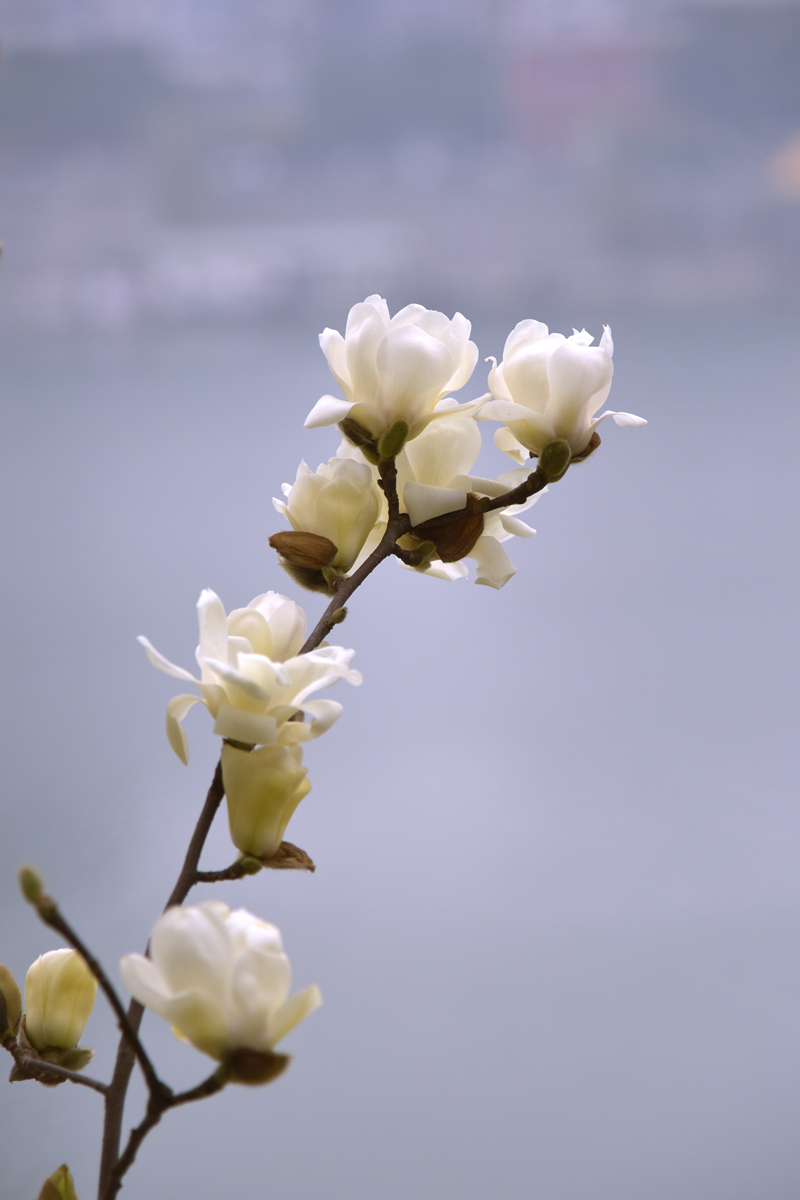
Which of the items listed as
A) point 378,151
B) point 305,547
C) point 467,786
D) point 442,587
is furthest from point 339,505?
point 378,151

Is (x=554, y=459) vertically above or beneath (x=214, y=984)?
above

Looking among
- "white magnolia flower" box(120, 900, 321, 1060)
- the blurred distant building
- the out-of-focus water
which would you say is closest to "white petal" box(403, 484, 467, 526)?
"white magnolia flower" box(120, 900, 321, 1060)

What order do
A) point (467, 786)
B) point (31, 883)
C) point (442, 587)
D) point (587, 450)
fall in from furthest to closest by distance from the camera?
1. point (442, 587)
2. point (467, 786)
3. point (587, 450)
4. point (31, 883)

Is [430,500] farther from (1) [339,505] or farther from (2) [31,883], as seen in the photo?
(2) [31,883]

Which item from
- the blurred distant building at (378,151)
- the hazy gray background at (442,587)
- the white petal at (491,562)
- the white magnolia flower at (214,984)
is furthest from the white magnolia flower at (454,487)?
the blurred distant building at (378,151)

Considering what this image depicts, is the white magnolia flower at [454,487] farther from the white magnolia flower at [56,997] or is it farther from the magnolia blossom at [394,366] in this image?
the white magnolia flower at [56,997]

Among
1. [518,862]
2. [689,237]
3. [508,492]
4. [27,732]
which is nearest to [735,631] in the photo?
[518,862]
